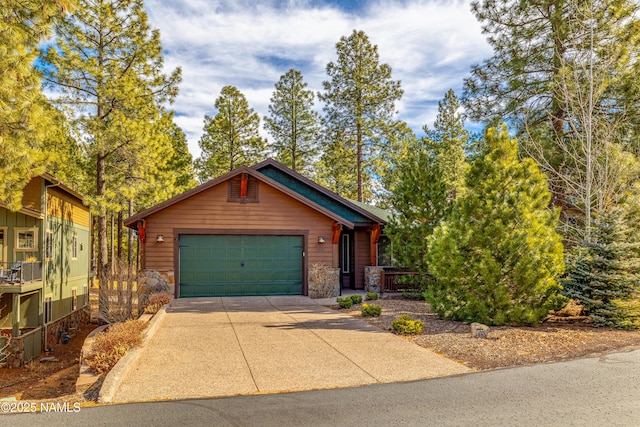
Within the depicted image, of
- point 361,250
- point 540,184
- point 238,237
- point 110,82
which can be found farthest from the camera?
point 361,250

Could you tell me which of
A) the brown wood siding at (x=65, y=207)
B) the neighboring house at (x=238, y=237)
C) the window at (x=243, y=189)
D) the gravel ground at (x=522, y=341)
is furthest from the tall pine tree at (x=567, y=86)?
the brown wood siding at (x=65, y=207)

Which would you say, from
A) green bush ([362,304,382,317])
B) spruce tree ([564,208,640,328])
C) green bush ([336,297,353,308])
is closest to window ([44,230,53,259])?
green bush ([336,297,353,308])

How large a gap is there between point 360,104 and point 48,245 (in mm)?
18882

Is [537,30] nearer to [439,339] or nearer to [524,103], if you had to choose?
[524,103]

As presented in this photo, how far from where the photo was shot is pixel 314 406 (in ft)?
17.4

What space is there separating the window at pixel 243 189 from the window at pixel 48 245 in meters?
6.11

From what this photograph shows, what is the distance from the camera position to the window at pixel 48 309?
15133mm

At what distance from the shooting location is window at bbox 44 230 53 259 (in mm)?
14914

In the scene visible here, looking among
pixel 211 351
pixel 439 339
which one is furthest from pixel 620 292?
pixel 211 351

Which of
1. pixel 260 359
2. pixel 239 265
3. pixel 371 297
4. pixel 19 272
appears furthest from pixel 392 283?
pixel 19 272

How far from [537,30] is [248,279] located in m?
13.8

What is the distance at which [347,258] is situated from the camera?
1934 cm

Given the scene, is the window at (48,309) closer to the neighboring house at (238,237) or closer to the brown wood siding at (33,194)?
the brown wood siding at (33,194)

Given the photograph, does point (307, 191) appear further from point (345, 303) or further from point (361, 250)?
point (345, 303)
